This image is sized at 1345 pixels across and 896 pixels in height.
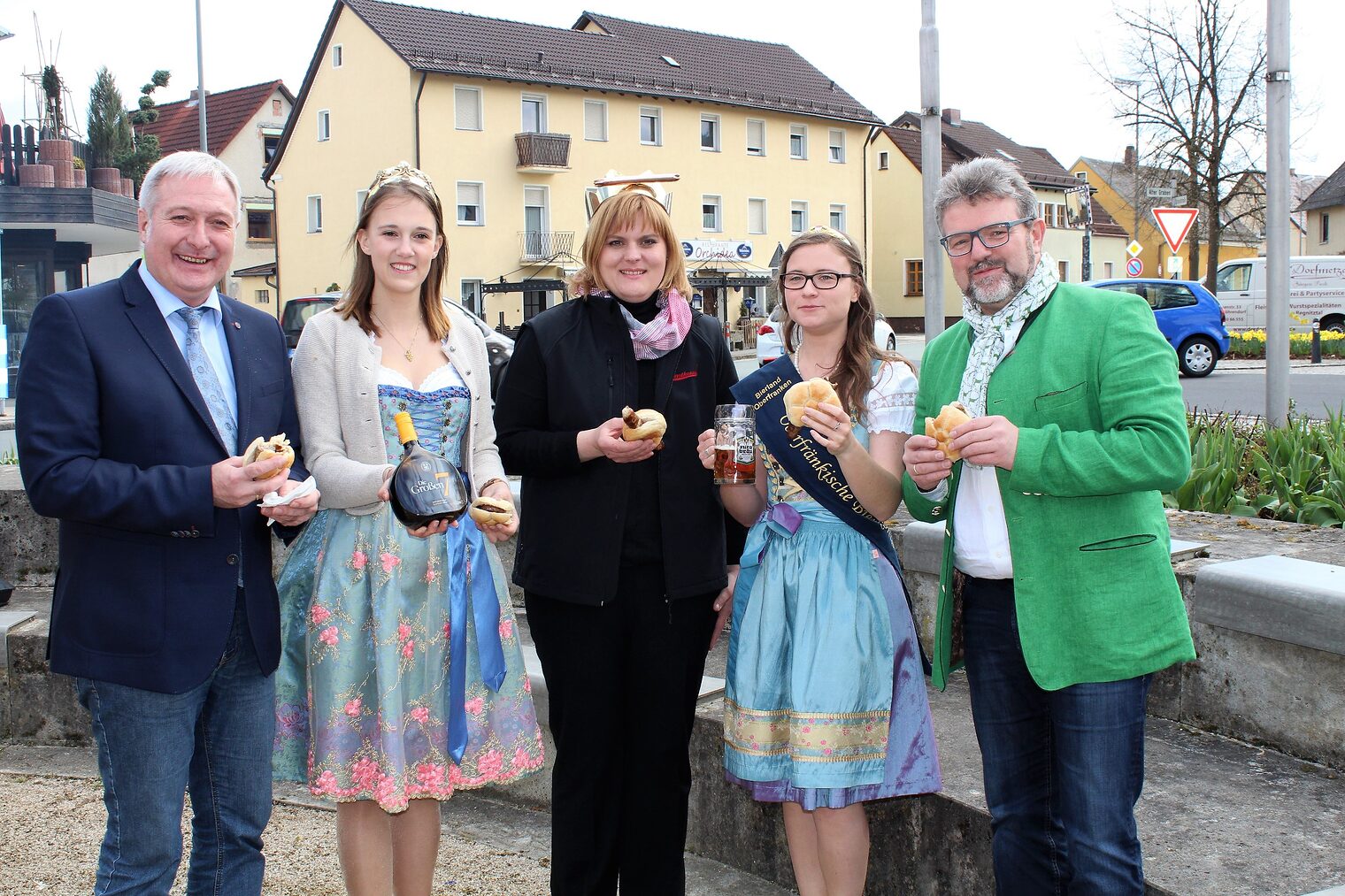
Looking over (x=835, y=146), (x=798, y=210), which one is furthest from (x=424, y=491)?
(x=835, y=146)

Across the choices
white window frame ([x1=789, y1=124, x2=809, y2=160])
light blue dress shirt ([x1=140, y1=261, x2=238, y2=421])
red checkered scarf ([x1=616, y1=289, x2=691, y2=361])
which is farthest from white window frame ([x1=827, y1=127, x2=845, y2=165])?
light blue dress shirt ([x1=140, y1=261, x2=238, y2=421])

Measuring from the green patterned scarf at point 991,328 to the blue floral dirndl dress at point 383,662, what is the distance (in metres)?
1.34

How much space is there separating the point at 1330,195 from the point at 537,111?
35.4 m

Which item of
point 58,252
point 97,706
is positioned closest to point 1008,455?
point 97,706

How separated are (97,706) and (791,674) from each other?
1.59 m

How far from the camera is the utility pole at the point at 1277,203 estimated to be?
6055 mm

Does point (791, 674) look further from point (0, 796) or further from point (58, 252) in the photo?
point (58, 252)

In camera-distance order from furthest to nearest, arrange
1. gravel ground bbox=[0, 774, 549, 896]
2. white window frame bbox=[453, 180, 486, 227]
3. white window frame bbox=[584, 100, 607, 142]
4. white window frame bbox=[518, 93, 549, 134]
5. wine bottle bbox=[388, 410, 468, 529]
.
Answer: white window frame bbox=[584, 100, 607, 142]
white window frame bbox=[518, 93, 549, 134]
white window frame bbox=[453, 180, 486, 227]
gravel ground bbox=[0, 774, 549, 896]
wine bottle bbox=[388, 410, 468, 529]

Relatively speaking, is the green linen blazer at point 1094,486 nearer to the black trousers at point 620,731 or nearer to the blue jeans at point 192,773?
the black trousers at point 620,731

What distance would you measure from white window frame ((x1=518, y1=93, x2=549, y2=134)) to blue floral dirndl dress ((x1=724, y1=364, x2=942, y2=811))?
34.1 m

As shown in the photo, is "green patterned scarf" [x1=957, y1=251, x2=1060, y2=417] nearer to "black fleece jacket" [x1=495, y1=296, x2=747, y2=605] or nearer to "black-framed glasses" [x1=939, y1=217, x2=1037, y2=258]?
"black-framed glasses" [x1=939, y1=217, x2=1037, y2=258]

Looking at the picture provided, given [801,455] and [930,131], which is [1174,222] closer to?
[930,131]

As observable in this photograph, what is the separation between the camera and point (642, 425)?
2.80 m

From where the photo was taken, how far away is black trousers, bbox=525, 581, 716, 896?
301cm
